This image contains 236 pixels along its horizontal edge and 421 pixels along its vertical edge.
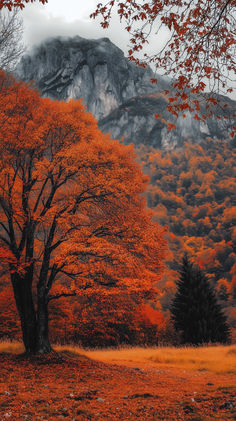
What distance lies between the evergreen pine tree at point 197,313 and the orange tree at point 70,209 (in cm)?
1514

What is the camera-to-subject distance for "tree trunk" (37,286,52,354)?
509 inches

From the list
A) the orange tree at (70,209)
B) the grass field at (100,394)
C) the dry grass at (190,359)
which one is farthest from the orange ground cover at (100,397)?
the dry grass at (190,359)

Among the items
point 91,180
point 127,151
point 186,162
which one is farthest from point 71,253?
point 186,162

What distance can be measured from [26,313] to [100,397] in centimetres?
715

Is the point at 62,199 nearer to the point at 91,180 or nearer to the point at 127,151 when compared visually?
the point at 91,180

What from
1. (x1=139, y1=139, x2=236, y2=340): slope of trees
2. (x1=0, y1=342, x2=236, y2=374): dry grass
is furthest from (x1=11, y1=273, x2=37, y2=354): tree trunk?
(x1=139, y1=139, x2=236, y2=340): slope of trees

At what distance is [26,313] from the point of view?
13.1m

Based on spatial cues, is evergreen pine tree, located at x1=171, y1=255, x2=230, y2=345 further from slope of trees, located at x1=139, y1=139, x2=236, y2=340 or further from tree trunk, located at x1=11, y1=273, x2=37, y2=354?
slope of trees, located at x1=139, y1=139, x2=236, y2=340

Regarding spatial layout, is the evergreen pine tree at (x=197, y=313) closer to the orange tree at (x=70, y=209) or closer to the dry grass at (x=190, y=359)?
the dry grass at (x=190, y=359)

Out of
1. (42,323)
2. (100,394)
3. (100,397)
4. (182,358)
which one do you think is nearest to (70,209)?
(42,323)

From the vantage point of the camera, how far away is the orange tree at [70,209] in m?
11.8

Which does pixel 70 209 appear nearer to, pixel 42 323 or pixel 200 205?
pixel 42 323

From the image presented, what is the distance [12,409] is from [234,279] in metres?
73.9

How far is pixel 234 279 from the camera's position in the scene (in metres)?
72.8
